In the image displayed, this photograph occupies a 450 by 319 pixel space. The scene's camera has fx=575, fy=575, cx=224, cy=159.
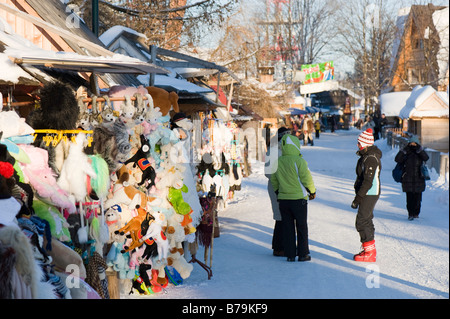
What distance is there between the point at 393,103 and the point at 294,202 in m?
33.9

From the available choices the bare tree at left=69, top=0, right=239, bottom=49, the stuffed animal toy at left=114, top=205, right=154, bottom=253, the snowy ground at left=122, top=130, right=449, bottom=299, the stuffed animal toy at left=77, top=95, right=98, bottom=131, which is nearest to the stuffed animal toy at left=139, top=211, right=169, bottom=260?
the stuffed animal toy at left=114, top=205, right=154, bottom=253

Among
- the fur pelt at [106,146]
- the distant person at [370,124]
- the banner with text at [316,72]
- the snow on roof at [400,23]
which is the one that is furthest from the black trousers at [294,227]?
the banner with text at [316,72]

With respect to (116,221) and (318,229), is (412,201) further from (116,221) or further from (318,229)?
(116,221)

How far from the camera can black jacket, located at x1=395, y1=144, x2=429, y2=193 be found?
12.0 m

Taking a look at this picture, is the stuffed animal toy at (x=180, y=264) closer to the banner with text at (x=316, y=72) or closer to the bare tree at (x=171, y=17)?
the bare tree at (x=171, y=17)

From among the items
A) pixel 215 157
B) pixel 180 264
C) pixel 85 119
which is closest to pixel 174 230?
pixel 180 264

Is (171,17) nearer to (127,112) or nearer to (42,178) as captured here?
(127,112)

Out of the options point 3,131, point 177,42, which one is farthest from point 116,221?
point 177,42

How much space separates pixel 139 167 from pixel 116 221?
25.3 inches

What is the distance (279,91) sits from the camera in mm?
30750

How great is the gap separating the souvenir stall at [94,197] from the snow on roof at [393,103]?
3388 cm

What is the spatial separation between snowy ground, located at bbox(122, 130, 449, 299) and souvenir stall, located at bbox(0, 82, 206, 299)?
0.68 m

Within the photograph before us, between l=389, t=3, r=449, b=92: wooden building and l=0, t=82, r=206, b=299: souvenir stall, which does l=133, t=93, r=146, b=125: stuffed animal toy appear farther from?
l=389, t=3, r=449, b=92: wooden building

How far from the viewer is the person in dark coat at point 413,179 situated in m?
11.9
